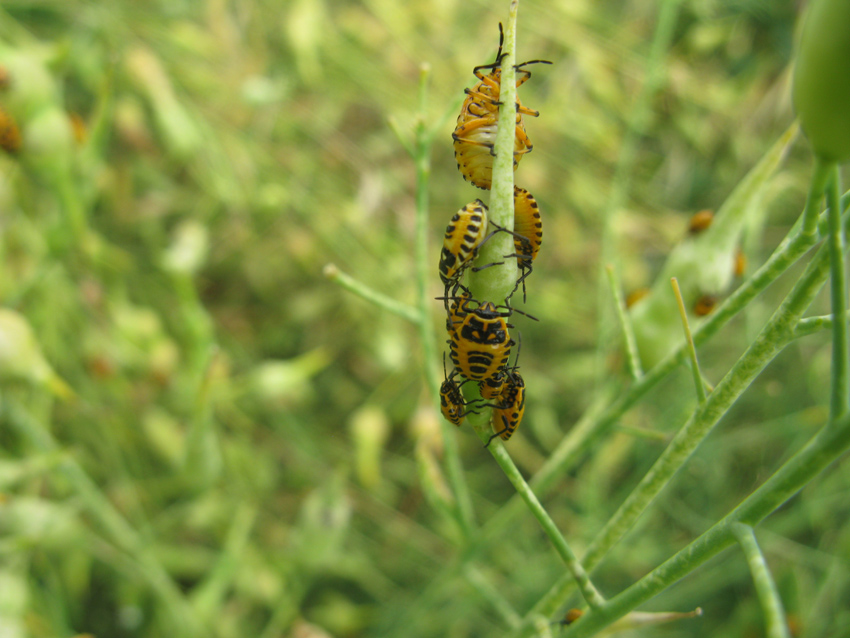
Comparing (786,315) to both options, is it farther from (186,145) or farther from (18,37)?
(18,37)

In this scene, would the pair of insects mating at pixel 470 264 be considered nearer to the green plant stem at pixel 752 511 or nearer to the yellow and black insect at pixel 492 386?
the yellow and black insect at pixel 492 386

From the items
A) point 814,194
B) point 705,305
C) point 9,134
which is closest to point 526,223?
point 814,194

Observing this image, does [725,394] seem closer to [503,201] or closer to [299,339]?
[503,201]

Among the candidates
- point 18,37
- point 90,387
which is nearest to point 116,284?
point 90,387

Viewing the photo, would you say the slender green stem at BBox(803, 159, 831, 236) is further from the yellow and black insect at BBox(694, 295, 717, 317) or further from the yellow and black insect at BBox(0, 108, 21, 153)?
the yellow and black insect at BBox(0, 108, 21, 153)

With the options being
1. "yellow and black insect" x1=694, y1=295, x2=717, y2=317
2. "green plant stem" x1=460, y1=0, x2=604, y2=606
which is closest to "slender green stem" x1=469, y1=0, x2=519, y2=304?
"green plant stem" x1=460, y1=0, x2=604, y2=606

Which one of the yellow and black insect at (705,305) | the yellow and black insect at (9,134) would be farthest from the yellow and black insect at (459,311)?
the yellow and black insect at (9,134)

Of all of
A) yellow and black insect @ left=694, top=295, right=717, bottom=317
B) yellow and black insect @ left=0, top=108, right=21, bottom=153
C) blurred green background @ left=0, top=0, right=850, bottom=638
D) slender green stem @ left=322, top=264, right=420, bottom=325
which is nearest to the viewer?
slender green stem @ left=322, top=264, right=420, bottom=325
